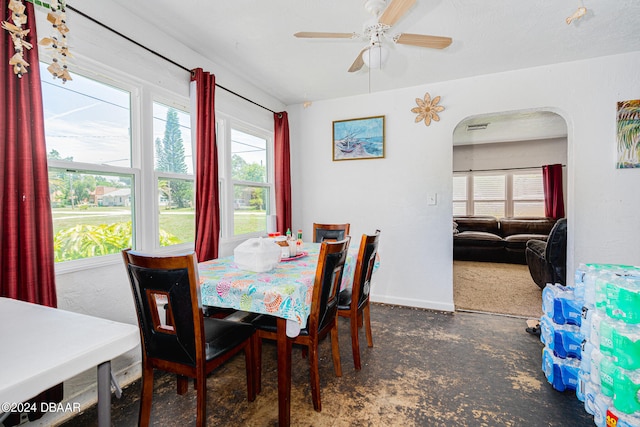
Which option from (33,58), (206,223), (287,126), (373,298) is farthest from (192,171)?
(373,298)

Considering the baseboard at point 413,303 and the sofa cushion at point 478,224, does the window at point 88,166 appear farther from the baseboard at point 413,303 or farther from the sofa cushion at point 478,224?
the sofa cushion at point 478,224

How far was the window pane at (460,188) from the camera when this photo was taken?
6.66 meters

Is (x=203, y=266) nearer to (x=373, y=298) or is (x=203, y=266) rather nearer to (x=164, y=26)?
(x=164, y=26)

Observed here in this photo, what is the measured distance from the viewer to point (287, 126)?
3.77 metres

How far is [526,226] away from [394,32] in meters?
5.02

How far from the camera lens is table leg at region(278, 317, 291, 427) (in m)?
1.45

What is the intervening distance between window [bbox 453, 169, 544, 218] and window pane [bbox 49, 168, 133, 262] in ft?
21.2

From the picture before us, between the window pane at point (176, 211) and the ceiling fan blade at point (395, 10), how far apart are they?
1925mm

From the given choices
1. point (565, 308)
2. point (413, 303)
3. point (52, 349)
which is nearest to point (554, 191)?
point (413, 303)

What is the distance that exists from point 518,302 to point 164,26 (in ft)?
14.2

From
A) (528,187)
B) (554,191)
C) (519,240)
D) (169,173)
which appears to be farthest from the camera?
(528,187)

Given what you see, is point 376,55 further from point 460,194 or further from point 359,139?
point 460,194

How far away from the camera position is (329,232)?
310cm

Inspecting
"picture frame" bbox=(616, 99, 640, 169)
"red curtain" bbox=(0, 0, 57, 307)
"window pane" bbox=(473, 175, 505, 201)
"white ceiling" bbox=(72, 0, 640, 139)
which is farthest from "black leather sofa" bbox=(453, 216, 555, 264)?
"red curtain" bbox=(0, 0, 57, 307)
